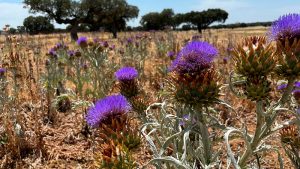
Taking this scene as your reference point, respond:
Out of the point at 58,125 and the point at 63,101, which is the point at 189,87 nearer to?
the point at 58,125

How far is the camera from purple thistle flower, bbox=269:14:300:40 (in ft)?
7.23

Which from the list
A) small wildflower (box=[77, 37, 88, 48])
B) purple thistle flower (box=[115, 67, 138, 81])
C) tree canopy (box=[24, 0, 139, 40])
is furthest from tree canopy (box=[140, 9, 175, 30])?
purple thistle flower (box=[115, 67, 138, 81])

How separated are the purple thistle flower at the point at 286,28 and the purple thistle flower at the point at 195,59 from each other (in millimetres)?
363

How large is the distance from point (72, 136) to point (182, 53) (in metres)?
2.86

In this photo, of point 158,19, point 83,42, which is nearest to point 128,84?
point 83,42

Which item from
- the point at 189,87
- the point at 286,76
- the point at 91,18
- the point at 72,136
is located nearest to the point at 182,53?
the point at 189,87

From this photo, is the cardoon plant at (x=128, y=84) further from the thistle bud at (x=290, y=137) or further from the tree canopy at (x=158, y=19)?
the tree canopy at (x=158, y=19)

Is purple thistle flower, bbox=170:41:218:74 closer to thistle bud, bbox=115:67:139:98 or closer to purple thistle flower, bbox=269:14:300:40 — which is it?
purple thistle flower, bbox=269:14:300:40

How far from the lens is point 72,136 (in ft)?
15.7

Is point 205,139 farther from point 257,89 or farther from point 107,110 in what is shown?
point 107,110

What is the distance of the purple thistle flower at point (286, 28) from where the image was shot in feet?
7.23

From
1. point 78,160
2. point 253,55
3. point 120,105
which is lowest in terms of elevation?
point 78,160

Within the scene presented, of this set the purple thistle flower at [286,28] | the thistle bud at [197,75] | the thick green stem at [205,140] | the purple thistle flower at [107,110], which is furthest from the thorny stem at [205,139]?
the purple thistle flower at [286,28]

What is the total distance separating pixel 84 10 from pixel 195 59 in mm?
35368
